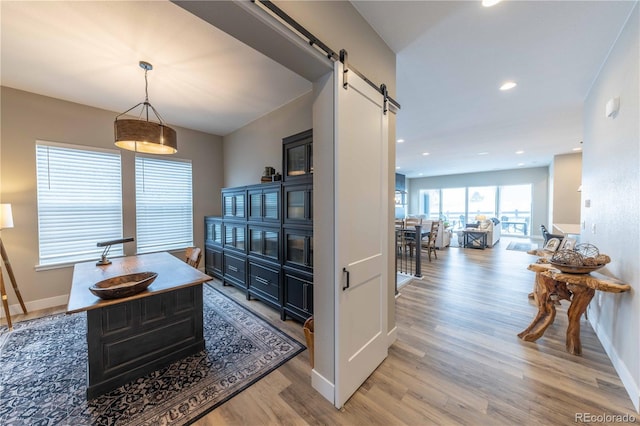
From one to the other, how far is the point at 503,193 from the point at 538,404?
11.1 meters

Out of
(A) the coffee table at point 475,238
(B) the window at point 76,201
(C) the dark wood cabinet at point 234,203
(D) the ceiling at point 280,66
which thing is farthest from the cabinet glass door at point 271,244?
(A) the coffee table at point 475,238

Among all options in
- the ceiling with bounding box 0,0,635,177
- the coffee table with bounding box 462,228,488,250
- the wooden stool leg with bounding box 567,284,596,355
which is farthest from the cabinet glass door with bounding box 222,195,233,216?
the coffee table with bounding box 462,228,488,250

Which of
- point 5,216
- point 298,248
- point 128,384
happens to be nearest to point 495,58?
point 298,248

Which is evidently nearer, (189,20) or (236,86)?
(189,20)

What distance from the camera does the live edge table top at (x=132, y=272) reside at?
66.8 inches

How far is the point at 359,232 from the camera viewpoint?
1803 mm

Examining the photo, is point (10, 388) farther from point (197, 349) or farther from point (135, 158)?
point (135, 158)

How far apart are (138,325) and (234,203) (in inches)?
90.5

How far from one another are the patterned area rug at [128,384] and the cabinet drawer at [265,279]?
0.45 metres

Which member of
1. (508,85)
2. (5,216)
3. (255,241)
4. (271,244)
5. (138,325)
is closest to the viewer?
(138,325)

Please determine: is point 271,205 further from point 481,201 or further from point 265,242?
point 481,201

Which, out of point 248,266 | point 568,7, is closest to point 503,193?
point 568,7

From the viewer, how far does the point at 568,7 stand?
5.82ft

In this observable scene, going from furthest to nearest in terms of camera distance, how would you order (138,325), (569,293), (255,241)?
(255,241)
(569,293)
(138,325)
